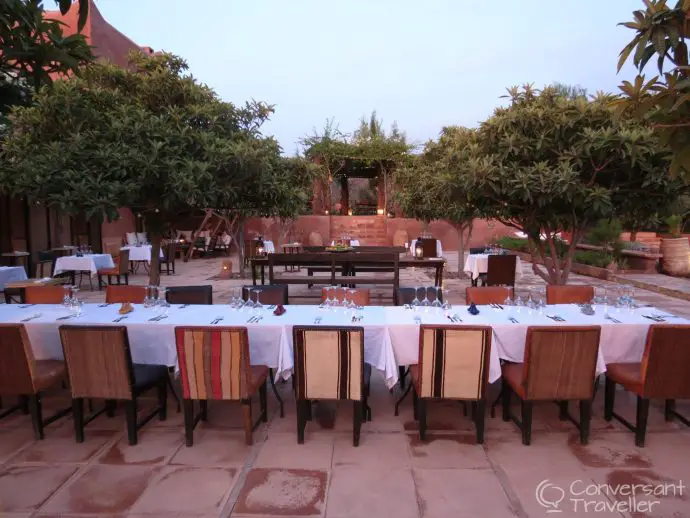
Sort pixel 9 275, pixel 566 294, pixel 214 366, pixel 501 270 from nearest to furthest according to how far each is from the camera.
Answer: pixel 214 366 → pixel 566 294 → pixel 9 275 → pixel 501 270

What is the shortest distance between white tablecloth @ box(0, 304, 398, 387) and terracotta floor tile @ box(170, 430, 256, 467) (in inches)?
21.3

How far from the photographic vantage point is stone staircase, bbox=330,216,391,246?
737 inches

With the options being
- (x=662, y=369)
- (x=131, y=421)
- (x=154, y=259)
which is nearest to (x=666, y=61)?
(x=662, y=369)

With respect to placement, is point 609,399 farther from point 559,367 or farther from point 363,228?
point 363,228

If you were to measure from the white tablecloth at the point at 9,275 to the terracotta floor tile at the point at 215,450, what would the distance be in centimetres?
605

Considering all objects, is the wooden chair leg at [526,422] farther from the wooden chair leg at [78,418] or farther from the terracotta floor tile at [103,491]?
the wooden chair leg at [78,418]

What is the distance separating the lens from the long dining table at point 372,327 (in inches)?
138

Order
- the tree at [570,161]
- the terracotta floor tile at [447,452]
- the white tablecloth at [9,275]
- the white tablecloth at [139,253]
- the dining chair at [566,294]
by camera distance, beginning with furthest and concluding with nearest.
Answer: the white tablecloth at [139,253] → the white tablecloth at [9,275] → the dining chair at [566,294] → the tree at [570,161] → the terracotta floor tile at [447,452]

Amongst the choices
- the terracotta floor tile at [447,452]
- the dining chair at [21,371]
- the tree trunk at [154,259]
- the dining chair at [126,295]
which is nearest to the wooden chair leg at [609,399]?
the terracotta floor tile at [447,452]

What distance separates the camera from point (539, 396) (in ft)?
10.1

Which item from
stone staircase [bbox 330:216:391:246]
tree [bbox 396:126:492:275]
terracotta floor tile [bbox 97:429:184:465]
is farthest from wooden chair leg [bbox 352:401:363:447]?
stone staircase [bbox 330:216:391:246]

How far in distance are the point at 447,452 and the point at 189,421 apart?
5.59 ft

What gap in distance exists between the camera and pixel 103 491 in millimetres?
2629

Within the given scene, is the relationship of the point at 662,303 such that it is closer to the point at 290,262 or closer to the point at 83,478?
the point at 290,262
